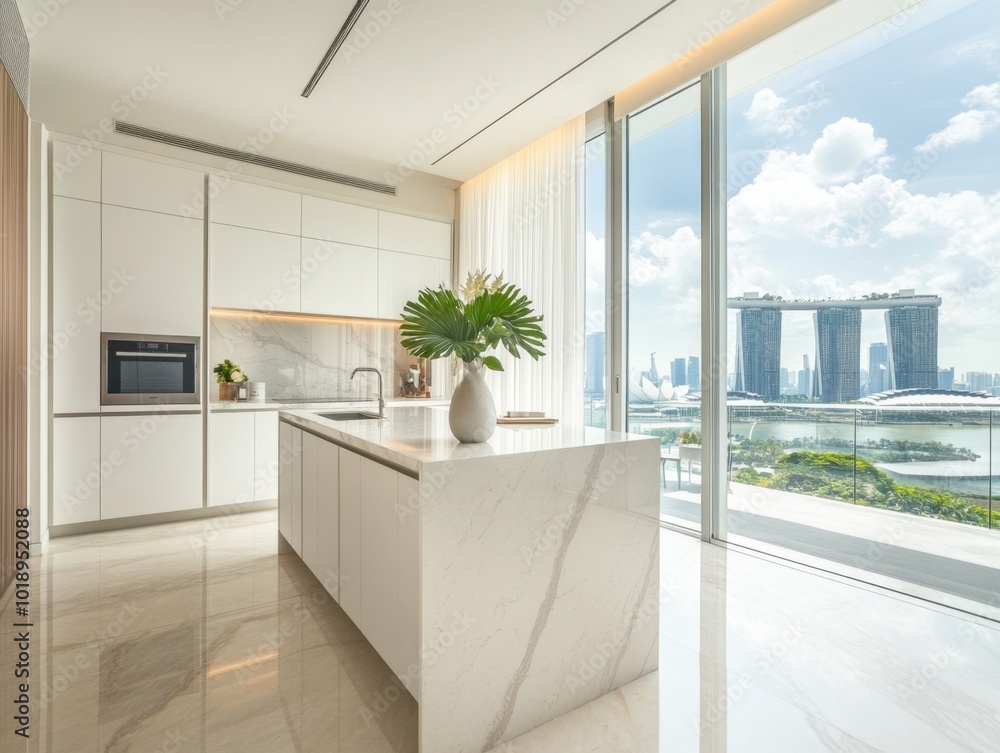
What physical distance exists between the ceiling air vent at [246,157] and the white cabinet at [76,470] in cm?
210

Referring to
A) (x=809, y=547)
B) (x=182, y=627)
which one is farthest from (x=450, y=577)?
(x=809, y=547)

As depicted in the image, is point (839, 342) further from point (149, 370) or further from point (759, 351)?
point (149, 370)

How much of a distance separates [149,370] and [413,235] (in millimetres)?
2527

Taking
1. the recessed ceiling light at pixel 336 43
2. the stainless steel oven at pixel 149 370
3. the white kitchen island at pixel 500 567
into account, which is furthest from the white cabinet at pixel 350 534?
the stainless steel oven at pixel 149 370

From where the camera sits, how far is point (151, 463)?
146 inches

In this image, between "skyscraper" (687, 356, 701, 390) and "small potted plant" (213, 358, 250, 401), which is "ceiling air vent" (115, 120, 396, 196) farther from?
"skyscraper" (687, 356, 701, 390)

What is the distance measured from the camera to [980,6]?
2.33 metres

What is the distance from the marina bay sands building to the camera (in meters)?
2.52

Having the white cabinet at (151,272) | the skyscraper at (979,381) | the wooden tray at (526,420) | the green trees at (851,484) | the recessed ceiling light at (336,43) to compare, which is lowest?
the green trees at (851,484)

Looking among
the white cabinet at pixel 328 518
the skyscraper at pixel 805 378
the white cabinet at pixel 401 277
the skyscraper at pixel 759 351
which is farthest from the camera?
the white cabinet at pixel 401 277

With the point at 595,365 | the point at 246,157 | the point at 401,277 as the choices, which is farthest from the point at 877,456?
the point at 246,157

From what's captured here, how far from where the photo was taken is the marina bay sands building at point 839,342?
2.52 metres

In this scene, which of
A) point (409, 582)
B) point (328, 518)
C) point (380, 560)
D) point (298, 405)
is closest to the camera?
point (409, 582)

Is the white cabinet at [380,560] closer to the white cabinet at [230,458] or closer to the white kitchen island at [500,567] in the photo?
the white kitchen island at [500,567]
